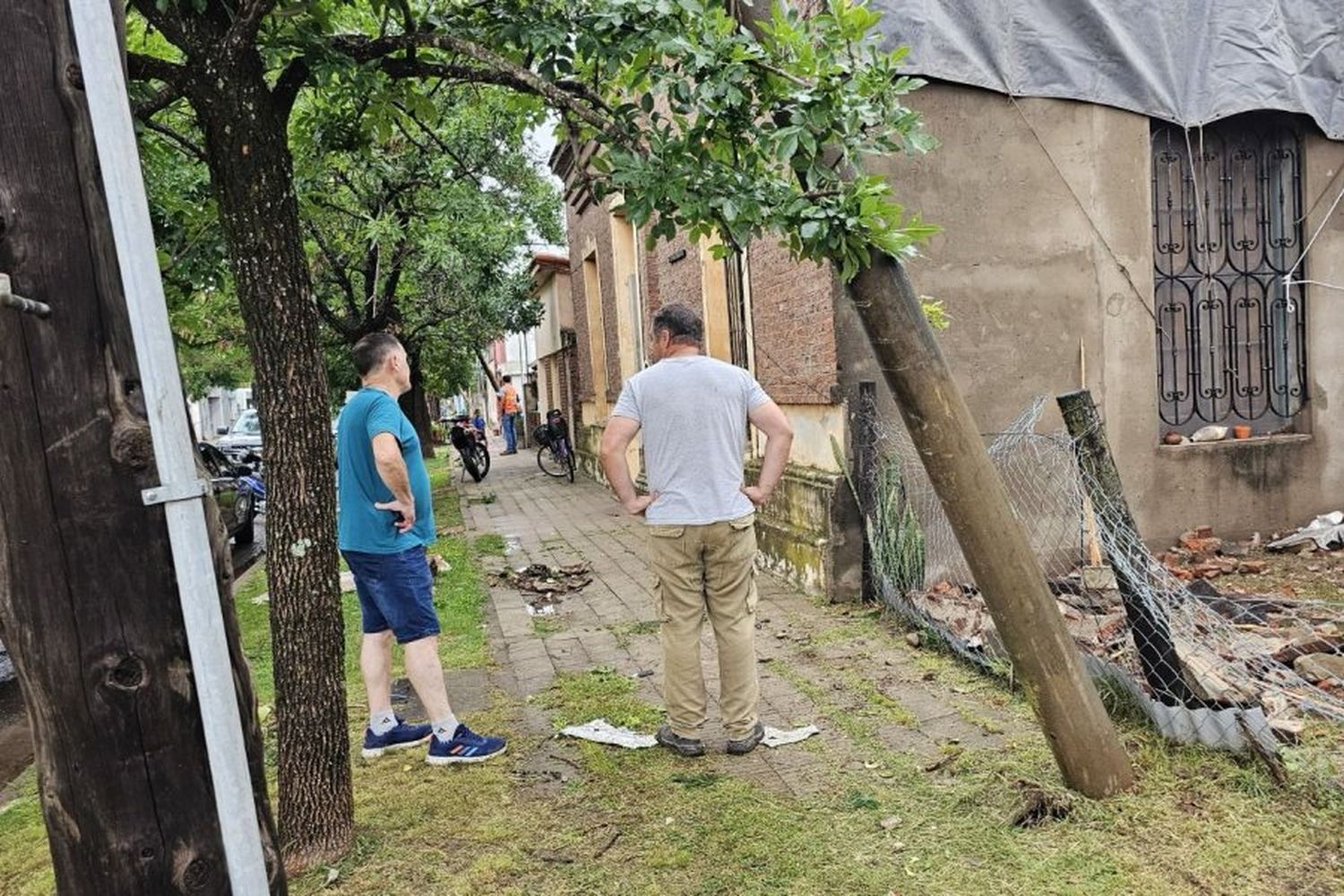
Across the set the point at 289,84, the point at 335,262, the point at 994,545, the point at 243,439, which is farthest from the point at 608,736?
the point at 243,439

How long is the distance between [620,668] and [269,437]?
3144mm

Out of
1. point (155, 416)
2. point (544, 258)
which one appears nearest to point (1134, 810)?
point (155, 416)

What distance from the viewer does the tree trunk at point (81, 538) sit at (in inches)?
71.3

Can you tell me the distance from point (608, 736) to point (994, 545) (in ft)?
7.03

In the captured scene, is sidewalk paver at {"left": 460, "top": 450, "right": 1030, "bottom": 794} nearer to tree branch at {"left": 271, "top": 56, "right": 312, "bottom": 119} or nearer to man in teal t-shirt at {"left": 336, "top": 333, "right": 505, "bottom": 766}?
man in teal t-shirt at {"left": 336, "top": 333, "right": 505, "bottom": 766}

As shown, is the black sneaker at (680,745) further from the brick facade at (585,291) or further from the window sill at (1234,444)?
the brick facade at (585,291)

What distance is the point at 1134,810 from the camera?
11.6 ft

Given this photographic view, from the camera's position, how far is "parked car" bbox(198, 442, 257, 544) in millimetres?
12742

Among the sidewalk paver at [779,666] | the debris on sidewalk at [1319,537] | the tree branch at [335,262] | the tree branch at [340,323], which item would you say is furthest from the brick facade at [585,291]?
the debris on sidewalk at [1319,537]

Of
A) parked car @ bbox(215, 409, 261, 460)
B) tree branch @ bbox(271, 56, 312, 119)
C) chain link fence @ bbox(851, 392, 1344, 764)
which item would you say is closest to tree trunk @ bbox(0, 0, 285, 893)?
tree branch @ bbox(271, 56, 312, 119)

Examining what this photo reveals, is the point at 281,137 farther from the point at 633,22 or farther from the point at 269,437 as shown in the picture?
the point at 633,22

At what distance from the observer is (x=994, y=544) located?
3578mm

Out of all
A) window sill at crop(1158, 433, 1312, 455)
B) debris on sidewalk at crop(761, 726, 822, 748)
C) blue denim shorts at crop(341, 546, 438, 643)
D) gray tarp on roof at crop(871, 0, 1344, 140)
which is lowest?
debris on sidewalk at crop(761, 726, 822, 748)

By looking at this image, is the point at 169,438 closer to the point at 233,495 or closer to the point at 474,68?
the point at 474,68
